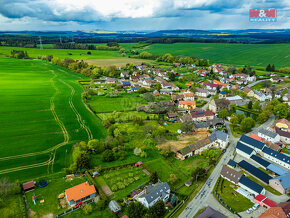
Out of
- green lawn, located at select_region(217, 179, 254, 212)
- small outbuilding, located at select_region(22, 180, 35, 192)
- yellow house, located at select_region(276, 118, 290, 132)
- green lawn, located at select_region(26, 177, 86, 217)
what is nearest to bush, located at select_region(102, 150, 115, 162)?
green lawn, located at select_region(26, 177, 86, 217)

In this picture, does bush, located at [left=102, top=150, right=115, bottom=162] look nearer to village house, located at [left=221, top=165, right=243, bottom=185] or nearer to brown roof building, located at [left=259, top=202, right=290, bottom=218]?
village house, located at [left=221, top=165, right=243, bottom=185]

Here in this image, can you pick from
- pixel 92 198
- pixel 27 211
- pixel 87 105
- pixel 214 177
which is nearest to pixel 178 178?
pixel 214 177

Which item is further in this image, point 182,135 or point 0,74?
point 0,74

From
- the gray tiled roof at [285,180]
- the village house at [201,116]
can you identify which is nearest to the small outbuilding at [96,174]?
the gray tiled roof at [285,180]

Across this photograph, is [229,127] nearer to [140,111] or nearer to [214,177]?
[214,177]

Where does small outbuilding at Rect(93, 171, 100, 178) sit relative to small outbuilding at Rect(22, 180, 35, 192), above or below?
below

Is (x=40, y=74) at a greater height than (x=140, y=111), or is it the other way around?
(x=40, y=74)

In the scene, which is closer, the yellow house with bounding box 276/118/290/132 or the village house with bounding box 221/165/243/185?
the village house with bounding box 221/165/243/185
